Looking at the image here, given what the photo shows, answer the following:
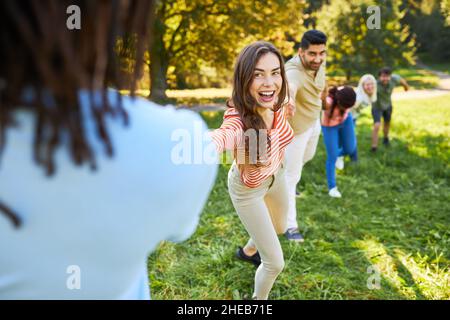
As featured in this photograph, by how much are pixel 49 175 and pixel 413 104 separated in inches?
551

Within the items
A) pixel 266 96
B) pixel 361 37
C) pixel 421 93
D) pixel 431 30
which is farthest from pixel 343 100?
pixel 431 30

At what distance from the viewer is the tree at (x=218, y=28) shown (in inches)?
583

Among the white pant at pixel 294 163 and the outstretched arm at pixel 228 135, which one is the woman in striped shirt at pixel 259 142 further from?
the white pant at pixel 294 163

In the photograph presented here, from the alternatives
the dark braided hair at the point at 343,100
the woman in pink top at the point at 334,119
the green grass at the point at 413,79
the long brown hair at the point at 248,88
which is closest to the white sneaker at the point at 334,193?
the woman in pink top at the point at 334,119

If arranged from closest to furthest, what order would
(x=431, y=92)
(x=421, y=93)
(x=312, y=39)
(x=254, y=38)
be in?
(x=312, y=39) → (x=254, y=38) → (x=421, y=93) → (x=431, y=92)

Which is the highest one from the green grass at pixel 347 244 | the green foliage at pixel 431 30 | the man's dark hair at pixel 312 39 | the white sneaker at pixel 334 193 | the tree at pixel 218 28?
the green foliage at pixel 431 30

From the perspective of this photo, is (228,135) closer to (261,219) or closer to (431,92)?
(261,219)

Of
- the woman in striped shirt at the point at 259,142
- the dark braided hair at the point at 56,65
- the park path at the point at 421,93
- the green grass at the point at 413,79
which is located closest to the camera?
the dark braided hair at the point at 56,65

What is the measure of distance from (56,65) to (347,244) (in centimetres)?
381

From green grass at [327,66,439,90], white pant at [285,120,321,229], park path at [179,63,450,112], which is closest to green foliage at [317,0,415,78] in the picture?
green grass at [327,66,439,90]

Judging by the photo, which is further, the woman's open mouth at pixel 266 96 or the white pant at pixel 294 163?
the white pant at pixel 294 163

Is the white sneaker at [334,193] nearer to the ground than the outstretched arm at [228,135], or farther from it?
nearer to the ground

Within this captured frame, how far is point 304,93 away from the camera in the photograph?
395 cm

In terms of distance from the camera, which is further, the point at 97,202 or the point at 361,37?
the point at 361,37
